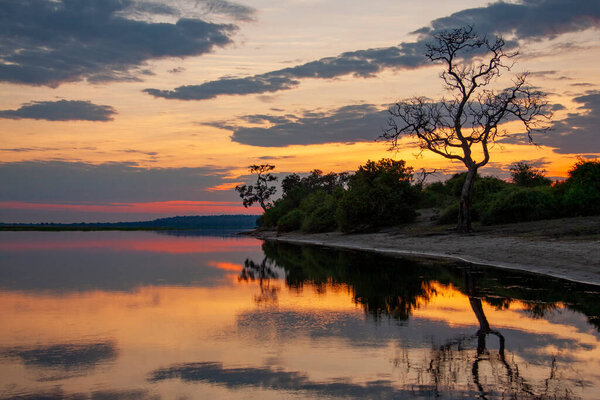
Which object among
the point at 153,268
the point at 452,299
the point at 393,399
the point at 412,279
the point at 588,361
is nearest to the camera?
the point at 393,399

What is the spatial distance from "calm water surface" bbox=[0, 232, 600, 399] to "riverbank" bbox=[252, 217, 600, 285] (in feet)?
8.02

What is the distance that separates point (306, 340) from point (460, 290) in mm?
8592

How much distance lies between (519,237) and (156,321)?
2583cm

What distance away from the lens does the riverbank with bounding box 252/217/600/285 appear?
→ 72.6 feet

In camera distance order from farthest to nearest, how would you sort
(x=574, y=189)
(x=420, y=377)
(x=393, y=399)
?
(x=574, y=189) < (x=420, y=377) < (x=393, y=399)

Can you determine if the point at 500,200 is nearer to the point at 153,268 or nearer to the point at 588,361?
the point at 153,268

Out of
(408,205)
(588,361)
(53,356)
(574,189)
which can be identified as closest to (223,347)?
(53,356)

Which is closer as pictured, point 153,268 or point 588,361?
point 588,361

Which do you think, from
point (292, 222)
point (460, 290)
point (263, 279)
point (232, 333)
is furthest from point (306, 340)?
point (292, 222)

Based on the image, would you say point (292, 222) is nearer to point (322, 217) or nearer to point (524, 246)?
point (322, 217)

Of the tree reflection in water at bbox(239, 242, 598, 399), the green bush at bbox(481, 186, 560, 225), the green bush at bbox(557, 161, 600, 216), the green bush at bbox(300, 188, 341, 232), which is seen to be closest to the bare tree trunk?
the green bush at bbox(481, 186, 560, 225)

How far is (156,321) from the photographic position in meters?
13.5

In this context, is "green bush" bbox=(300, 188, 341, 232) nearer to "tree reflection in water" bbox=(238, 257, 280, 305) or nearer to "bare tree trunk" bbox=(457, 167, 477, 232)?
"bare tree trunk" bbox=(457, 167, 477, 232)

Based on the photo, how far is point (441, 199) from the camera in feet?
226
